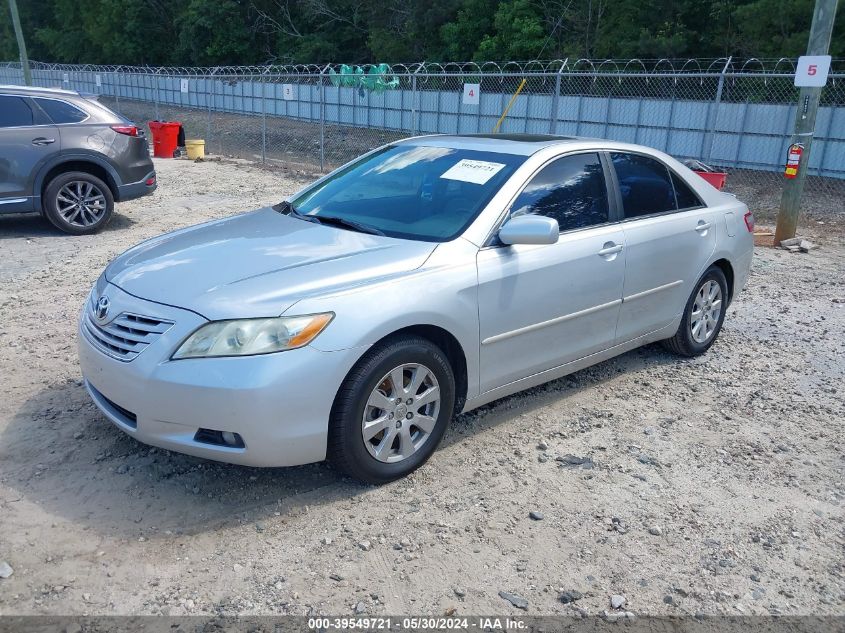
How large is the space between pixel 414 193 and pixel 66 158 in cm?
636

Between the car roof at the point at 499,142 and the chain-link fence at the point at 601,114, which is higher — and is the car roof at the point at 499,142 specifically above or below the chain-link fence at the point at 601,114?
above

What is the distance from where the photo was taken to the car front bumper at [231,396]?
3.23 meters

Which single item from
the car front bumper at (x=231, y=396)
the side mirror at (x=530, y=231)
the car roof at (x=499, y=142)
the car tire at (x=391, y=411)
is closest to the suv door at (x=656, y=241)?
the car roof at (x=499, y=142)

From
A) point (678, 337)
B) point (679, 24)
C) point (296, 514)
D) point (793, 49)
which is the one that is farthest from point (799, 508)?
point (679, 24)

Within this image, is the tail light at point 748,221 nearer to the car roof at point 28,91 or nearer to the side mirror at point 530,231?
the side mirror at point 530,231

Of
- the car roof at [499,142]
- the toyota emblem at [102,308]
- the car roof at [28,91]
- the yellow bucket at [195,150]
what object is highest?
the car roof at [499,142]

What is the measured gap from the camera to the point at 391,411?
363cm

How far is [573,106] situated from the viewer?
17797mm

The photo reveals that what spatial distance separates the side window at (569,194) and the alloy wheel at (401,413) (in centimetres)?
111

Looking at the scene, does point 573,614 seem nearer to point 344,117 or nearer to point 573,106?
point 573,106

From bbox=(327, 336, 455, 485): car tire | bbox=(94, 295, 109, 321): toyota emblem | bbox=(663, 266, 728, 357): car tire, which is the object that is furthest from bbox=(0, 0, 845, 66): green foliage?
bbox=(94, 295, 109, 321): toyota emblem

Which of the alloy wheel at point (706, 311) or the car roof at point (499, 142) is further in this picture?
the alloy wheel at point (706, 311)

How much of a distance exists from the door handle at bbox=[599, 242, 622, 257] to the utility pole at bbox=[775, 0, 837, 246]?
20.1 feet

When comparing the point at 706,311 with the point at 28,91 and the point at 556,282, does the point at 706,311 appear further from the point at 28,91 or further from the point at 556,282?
the point at 28,91
